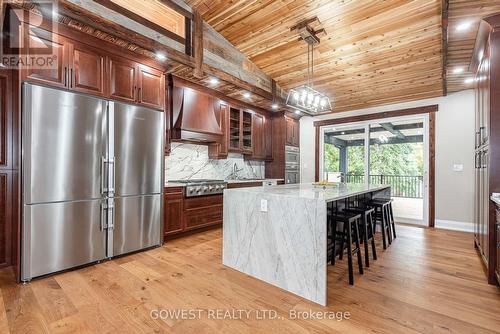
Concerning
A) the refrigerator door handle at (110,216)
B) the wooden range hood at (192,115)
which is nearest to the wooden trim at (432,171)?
the wooden range hood at (192,115)

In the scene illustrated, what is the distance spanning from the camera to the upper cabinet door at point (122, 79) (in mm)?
2990

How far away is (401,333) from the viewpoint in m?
1.71

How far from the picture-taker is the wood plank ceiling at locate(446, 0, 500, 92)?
266 cm

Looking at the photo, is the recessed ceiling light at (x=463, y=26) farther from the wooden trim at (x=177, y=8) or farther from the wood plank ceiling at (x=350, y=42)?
the wooden trim at (x=177, y=8)

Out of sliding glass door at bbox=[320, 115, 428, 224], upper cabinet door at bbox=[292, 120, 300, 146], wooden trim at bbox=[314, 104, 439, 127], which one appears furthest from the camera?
upper cabinet door at bbox=[292, 120, 300, 146]

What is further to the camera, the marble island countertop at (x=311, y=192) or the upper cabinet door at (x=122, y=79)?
the upper cabinet door at (x=122, y=79)

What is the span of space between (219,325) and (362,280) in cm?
151

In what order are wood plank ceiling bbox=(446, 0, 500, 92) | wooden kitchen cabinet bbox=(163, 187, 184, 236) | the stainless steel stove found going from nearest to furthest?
wood plank ceiling bbox=(446, 0, 500, 92) < wooden kitchen cabinet bbox=(163, 187, 184, 236) < the stainless steel stove

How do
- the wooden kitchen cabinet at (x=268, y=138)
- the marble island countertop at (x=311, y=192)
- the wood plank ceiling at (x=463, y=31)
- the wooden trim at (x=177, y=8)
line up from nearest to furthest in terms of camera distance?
1. the marble island countertop at (x=311, y=192)
2. the wood plank ceiling at (x=463, y=31)
3. the wooden trim at (x=177, y=8)
4. the wooden kitchen cabinet at (x=268, y=138)

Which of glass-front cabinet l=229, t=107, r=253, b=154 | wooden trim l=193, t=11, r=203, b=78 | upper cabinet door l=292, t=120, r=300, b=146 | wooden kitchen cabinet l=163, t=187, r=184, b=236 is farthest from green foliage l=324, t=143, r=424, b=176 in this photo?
wooden kitchen cabinet l=163, t=187, r=184, b=236

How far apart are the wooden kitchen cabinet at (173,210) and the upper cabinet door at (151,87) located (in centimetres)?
123

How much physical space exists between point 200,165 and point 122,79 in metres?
2.15

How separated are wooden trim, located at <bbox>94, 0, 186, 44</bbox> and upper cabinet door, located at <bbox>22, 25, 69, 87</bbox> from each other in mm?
683

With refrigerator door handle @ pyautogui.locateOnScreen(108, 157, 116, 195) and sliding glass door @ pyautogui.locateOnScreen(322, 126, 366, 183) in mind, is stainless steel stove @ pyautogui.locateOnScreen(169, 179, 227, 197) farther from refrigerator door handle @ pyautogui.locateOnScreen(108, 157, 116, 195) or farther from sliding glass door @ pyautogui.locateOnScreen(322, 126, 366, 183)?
sliding glass door @ pyautogui.locateOnScreen(322, 126, 366, 183)
